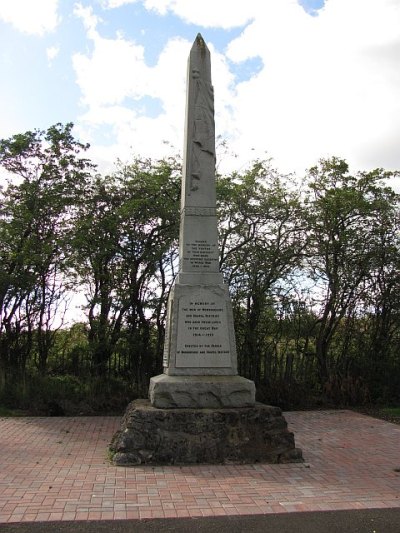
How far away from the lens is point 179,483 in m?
5.40

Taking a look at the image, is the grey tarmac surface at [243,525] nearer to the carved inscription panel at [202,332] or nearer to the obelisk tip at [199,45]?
the carved inscription panel at [202,332]

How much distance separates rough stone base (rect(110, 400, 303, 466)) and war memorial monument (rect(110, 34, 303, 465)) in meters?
0.01

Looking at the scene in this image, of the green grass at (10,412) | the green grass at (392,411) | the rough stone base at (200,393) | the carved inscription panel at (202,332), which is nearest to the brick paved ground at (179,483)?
the rough stone base at (200,393)

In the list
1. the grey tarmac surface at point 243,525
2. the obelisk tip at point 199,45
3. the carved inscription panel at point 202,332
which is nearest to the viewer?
the grey tarmac surface at point 243,525

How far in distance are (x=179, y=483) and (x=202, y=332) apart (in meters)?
2.29

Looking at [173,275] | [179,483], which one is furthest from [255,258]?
[179,483]

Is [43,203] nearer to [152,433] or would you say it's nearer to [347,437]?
[152,433]

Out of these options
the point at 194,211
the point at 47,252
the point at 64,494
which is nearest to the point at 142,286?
the point at 47,252

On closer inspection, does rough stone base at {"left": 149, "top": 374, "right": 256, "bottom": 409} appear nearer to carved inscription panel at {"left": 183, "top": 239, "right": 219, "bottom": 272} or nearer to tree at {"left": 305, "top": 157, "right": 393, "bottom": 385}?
carved inscription panel at {"left": 183, "top": 239, "right": 219, "bottom": 272}

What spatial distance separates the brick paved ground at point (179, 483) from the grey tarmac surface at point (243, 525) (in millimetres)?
143

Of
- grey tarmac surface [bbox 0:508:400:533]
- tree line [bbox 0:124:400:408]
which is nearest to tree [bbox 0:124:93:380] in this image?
tree line [bbox 0:124:400:408]

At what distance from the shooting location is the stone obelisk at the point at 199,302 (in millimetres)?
6766

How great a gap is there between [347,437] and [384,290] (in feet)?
17.5

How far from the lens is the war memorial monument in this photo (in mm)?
6320
